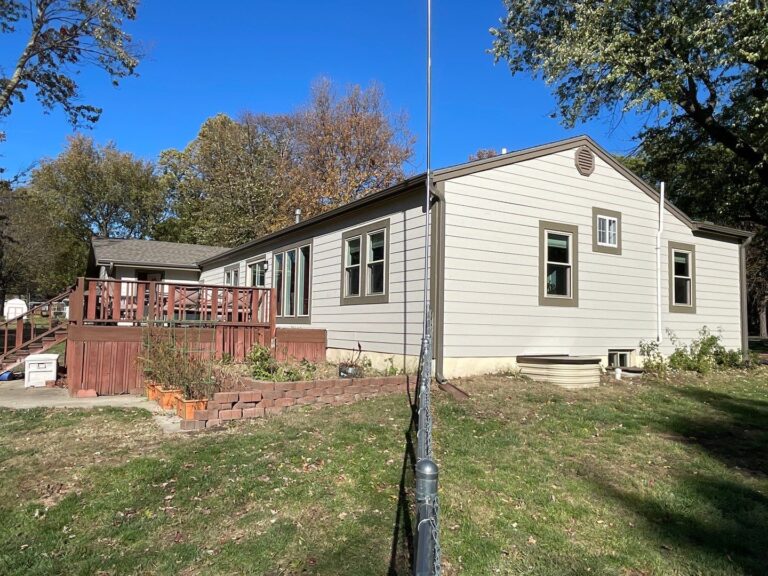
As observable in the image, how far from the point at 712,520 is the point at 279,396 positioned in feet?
15.0

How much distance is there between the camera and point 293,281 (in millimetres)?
13234

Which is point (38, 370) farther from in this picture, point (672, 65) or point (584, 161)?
point (672, 65)

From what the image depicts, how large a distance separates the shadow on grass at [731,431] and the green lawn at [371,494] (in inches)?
1.3

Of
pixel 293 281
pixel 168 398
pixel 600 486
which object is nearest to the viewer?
pixel 600 486

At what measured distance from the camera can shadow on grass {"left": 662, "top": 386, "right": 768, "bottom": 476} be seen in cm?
511

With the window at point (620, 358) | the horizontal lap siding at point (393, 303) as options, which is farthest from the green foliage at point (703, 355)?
the horizontal lap siding at point (393, 303)

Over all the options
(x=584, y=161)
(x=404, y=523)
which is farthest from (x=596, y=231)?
(x=404, y=523)

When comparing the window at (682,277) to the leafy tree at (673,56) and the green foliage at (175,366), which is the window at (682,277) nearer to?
the leafy tree at (673,56)

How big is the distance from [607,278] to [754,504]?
21.3 ft

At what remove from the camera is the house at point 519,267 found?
8430 millimetres

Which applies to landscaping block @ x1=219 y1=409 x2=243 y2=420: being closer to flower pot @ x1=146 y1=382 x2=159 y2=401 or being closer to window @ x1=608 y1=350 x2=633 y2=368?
flower pot @ x1=146 y1=382 x2=159 y2=401

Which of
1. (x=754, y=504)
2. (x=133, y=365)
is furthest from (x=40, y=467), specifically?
(x=754, y=504)

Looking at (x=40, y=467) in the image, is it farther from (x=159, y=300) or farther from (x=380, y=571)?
(x=159, y=300)

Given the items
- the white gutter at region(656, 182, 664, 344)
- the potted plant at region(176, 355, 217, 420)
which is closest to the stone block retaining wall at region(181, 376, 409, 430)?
the potted plant at region(176, 355, 217, 420)
